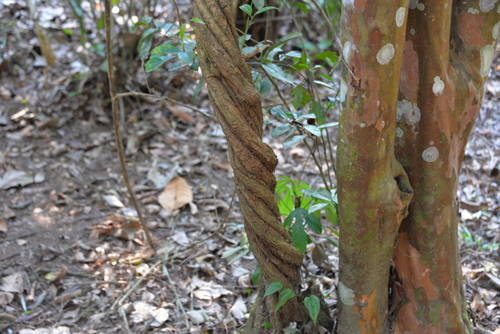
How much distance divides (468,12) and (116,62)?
2456 mm

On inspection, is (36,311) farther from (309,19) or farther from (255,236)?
(309,19)

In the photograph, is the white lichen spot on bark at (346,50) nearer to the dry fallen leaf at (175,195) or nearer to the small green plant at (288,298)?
the small green plant at (288,298)

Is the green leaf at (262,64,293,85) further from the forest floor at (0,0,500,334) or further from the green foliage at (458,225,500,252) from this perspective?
the green foliage at (458,225,500,252)

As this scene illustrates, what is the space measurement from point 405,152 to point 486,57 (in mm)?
375

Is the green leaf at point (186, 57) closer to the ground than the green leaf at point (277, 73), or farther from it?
farther from it

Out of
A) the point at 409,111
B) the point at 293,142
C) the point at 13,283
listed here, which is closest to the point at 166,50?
the point at 293,142

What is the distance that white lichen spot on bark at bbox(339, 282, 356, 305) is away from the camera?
1.57 m

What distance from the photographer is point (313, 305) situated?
1560 mm

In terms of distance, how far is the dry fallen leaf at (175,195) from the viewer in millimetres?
2857

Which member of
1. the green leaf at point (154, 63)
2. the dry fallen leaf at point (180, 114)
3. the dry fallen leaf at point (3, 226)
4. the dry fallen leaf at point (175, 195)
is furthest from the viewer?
the dry fallen leaf at point (180, 114)

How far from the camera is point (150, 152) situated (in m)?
3.30

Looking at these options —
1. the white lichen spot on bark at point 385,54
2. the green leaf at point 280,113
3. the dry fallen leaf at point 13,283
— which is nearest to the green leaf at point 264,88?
the green leaf at point 280,113

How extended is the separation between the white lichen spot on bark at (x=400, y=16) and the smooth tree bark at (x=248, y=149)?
1.34ft

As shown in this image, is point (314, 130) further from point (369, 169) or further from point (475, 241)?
point (475, 241)
